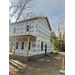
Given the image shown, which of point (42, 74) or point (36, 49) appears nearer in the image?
point (42, 74)

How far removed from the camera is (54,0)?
1.18 m
